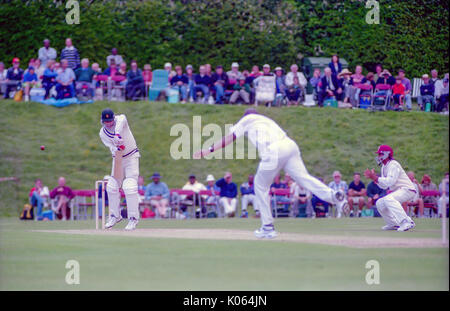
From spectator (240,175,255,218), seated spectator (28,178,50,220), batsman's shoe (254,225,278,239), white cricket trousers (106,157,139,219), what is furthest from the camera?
spectator (240,175,255,218)

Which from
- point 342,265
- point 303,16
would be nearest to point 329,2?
point 303,16

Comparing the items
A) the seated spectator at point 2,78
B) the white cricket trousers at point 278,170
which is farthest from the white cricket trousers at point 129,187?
the seated spectator at point 2,78

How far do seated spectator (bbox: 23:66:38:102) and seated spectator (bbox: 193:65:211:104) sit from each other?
5.73 m

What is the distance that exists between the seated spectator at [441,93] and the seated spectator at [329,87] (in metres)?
3.71

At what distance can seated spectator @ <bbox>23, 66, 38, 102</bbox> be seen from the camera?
2951 cm

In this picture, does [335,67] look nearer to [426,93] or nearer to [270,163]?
[426,93]

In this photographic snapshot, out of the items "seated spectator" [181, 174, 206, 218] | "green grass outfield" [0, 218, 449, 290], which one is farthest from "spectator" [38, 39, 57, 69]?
"green grass outfield" [0, 218, 449, 290]

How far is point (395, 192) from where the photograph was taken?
15.8 m

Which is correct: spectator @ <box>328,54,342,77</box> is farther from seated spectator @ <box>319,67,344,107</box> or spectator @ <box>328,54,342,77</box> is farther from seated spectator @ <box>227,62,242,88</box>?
seated spectator @ <box>227,62,242,88</box>

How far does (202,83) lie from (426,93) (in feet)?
29.3

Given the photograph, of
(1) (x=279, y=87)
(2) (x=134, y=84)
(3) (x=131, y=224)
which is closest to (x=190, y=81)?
(2) (x=134, y=84)

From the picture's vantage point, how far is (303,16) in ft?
111

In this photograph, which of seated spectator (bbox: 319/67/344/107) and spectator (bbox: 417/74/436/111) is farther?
seated spectator (bbox: 319/67/344/107)
